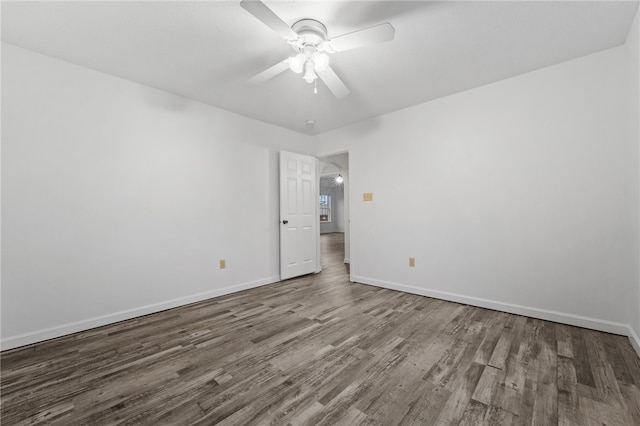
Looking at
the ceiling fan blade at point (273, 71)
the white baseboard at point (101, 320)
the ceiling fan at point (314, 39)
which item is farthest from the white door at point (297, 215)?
the ceiling fan at point (314, 39)

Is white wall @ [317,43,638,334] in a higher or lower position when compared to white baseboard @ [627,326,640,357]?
higher

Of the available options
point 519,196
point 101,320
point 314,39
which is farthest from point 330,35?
point 101,320

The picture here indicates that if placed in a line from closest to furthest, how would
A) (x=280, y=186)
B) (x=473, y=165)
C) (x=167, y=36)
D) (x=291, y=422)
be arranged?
(x=291, y=422) → (x=167, y=36) → (x=473, y=165) → (x=280, y=186)

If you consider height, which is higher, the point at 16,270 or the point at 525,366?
the point at 16,270

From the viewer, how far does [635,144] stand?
2.05 meters

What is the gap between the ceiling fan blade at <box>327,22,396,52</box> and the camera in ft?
5.41

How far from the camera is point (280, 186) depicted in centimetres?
416

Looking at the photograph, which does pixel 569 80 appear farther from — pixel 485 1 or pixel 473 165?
pixel 485 1

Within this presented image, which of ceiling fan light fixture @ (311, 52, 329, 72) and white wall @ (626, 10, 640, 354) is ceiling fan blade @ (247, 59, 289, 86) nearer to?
ceiling fan light fixture @ (311, 52, 329, 72)

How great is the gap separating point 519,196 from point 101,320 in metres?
4.35

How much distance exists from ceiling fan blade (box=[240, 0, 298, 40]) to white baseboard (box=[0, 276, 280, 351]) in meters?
2.93

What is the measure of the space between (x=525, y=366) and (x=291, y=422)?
162 cm

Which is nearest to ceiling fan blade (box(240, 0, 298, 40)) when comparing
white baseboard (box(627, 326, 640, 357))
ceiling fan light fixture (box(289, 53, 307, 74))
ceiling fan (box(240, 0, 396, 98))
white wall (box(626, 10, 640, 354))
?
ceiling fan (box(240, 0, 396, 98))

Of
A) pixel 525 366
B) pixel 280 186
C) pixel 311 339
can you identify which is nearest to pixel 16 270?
pixel 311 339
